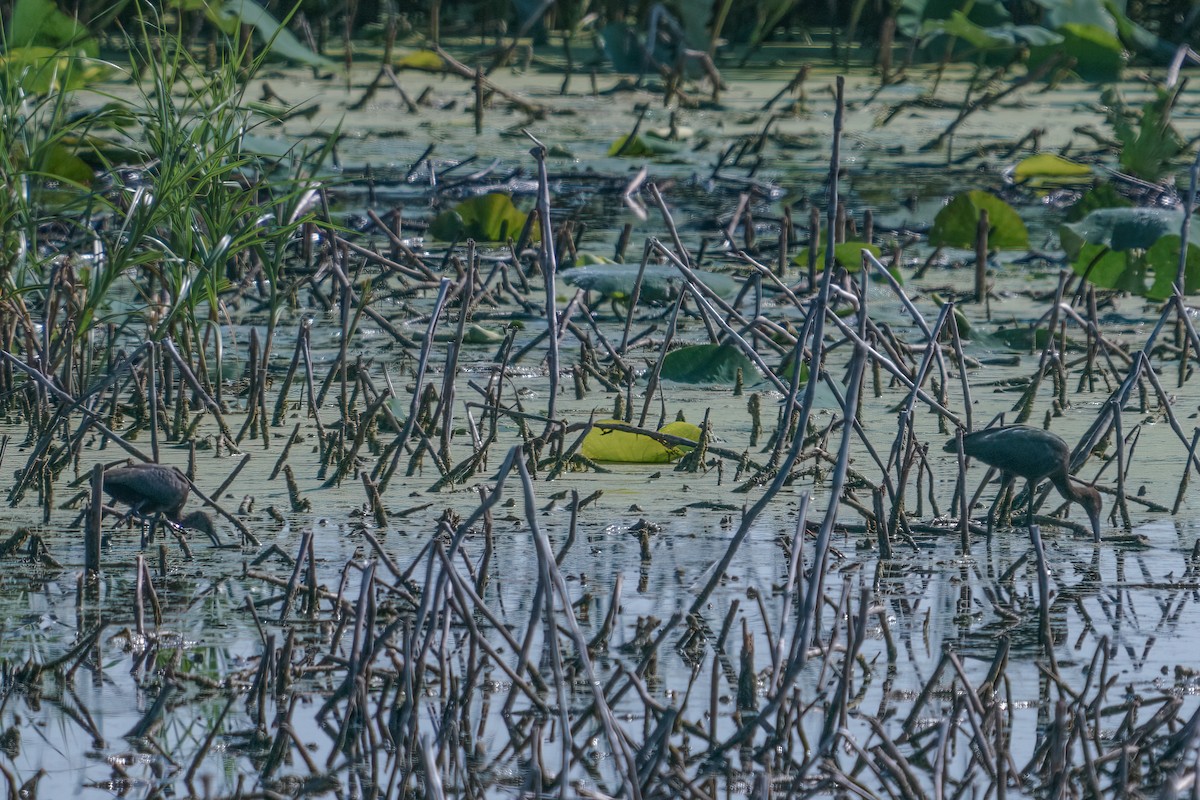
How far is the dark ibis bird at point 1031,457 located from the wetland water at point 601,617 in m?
0.09

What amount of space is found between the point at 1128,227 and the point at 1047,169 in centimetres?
196

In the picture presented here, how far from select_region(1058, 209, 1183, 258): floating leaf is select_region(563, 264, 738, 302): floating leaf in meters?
0.81

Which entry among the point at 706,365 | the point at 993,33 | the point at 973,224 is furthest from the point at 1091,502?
the point at 993,33

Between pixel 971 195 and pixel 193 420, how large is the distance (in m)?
2.52

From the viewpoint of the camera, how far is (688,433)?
133 inches

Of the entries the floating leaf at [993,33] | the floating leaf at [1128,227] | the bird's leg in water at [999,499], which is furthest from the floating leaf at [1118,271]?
the floating leaf at [993,33]

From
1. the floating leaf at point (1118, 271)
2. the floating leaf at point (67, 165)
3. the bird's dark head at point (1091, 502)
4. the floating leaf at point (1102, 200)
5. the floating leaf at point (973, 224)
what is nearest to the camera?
the bird's dark head at point (1091, 502)

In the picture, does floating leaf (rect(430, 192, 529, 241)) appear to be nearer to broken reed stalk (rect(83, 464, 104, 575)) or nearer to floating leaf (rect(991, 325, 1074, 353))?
floating leaf (rect(991, 325, 1074, 353))

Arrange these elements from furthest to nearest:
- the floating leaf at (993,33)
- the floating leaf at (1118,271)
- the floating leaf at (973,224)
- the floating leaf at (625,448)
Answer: the floating leaf at (993,33)
the floating leaf at (973,224)
the floating leaf at (1118,271)
the floating leaf at (625,448)

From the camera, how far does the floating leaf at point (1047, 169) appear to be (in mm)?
6266

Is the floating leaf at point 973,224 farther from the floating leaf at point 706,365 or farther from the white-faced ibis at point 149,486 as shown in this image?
the white-faced ibis at point 149,486

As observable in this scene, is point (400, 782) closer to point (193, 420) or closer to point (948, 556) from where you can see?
point (948, 556)

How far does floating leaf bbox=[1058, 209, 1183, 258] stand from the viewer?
4359 millimetres

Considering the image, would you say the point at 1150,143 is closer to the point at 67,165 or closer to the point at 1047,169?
the point at 1047,169
